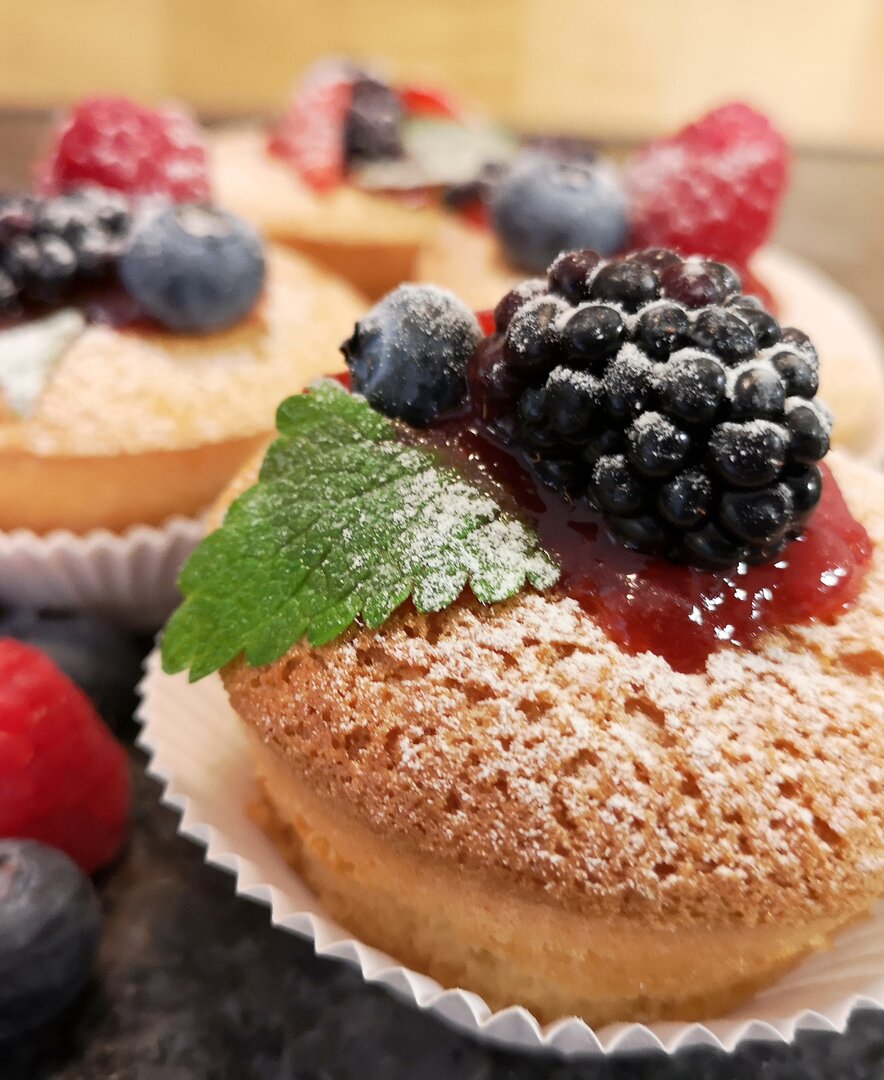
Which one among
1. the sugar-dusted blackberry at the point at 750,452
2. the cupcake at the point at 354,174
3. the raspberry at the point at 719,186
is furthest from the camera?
the cupcake at the point at 354,174

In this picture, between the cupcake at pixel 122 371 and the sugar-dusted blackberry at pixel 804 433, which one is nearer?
the sugar-dusted blackberry at pixel 804 433

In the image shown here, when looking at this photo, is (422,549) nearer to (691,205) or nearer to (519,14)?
(691,205)

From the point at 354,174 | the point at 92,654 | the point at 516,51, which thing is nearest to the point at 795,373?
the point at 92,654

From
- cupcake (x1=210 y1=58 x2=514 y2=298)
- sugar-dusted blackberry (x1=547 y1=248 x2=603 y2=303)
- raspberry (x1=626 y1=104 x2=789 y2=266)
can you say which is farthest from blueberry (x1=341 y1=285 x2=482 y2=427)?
cupcake (x1=210 y1=58 x2=514 y2=298)

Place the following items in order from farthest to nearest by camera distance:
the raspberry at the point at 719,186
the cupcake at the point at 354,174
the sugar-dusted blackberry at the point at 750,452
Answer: the cupcake at the point at 354,174 → the raspberry at the point at 719,186 → the sugar-dusted blackberry at the point at 750,452

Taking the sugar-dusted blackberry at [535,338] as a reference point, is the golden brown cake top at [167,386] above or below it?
below

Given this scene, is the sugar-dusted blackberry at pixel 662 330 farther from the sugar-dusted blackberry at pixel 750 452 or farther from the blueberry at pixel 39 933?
the blueberry at pixel 39 933

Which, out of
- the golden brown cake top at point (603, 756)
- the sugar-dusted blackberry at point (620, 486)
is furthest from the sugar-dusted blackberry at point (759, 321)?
the golden brown cake top at point (603, 756)
